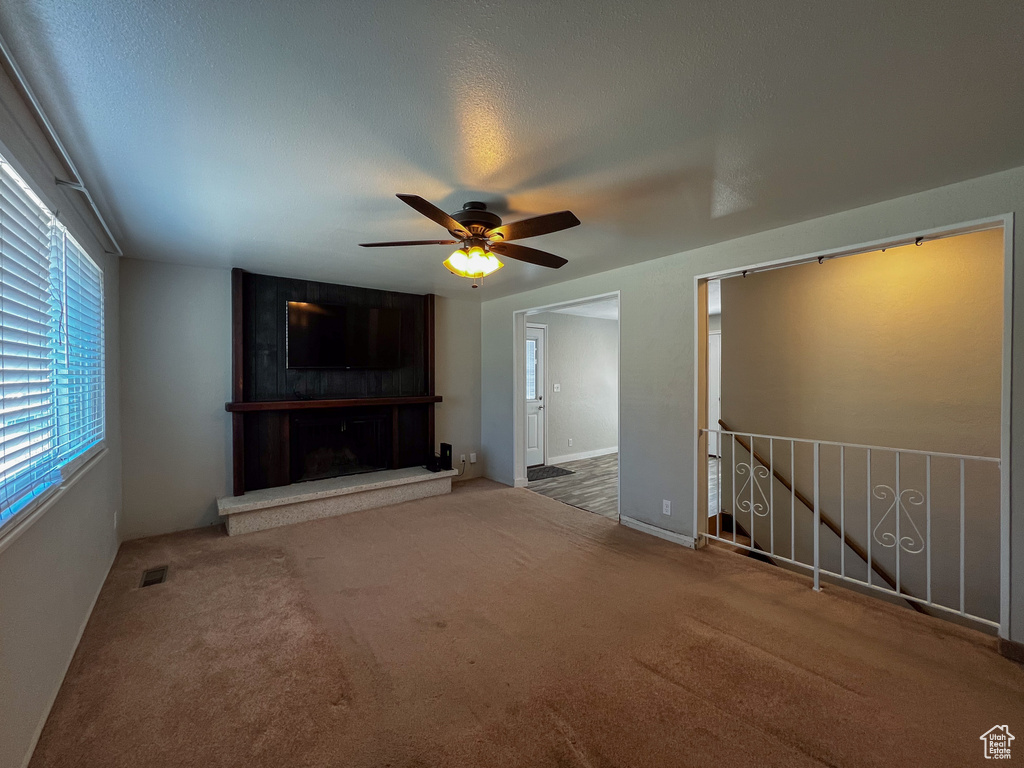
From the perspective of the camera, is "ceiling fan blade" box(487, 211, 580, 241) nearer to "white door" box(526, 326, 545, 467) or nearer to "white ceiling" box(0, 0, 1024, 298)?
"white ceiling" box(0, 0, 1024, 298)

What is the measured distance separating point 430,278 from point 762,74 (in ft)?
10.9

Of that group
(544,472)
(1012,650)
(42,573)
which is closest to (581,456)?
(544,472)

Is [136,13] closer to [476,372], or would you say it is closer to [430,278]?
[430,278]

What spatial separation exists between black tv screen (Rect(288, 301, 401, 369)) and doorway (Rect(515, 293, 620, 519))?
1558 millimetres

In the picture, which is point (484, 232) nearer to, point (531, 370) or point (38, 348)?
point (38, 348)

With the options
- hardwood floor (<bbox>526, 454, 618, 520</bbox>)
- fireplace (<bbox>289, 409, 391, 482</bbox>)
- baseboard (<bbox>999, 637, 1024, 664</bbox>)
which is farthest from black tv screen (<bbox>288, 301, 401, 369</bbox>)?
baseboard (<bbox>999, 637, 1024, 664</bbox>)

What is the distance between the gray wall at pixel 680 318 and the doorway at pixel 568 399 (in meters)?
1.58

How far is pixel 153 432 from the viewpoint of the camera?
3650 millimetres

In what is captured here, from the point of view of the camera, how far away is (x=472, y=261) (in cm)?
239

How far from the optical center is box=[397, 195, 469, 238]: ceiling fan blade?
71.6 inches

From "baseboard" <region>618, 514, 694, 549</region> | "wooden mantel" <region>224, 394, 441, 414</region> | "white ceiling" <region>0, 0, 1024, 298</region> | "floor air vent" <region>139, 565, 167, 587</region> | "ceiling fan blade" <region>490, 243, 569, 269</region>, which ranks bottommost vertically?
"floor air vent" <region>139, 565, 167, 587</region>

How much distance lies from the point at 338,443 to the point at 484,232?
10.6 feet

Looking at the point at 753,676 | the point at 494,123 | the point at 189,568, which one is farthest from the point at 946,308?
the point at 189,568

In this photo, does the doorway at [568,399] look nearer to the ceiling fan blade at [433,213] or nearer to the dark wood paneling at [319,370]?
the dark wood paneling at [319,370]
